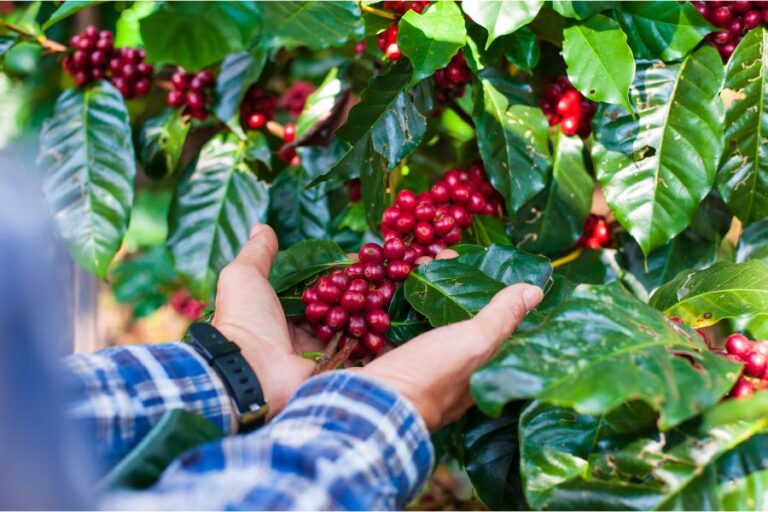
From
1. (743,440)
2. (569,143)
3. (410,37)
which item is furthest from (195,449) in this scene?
(569,143)

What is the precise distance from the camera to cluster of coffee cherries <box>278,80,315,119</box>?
2.07 metres

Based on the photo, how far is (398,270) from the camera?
103 centimetres

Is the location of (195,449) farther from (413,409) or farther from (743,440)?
(743,440)

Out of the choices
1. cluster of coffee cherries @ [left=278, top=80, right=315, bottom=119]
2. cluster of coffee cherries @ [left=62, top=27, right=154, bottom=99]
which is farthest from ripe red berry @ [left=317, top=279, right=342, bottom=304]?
cluster of coffee cherries @ [left=278, top=80, right=315, bottom=119]

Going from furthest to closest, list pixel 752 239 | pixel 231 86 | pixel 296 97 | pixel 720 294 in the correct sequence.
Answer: pixel 296 97 → pixel 231 86 → pixel 752 239 → pixel 720 294

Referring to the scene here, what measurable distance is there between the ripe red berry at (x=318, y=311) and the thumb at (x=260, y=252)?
11 centimetres

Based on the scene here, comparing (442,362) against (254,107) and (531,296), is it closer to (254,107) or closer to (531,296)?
(531,296)

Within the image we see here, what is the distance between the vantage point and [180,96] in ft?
5.02

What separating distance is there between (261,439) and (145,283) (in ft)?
5.97

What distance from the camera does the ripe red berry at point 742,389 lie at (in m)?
0.79

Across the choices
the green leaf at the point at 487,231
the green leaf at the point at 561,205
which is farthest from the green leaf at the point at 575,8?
the green leaf at the point at 487,231

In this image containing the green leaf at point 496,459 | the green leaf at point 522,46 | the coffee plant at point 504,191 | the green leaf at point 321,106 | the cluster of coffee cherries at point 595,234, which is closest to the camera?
the coffee plant at point 504,191

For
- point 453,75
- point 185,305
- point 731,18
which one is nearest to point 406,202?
point 453,75

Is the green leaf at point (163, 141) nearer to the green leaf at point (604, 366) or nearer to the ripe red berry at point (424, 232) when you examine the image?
the ripe red berry at point (424, 232)
